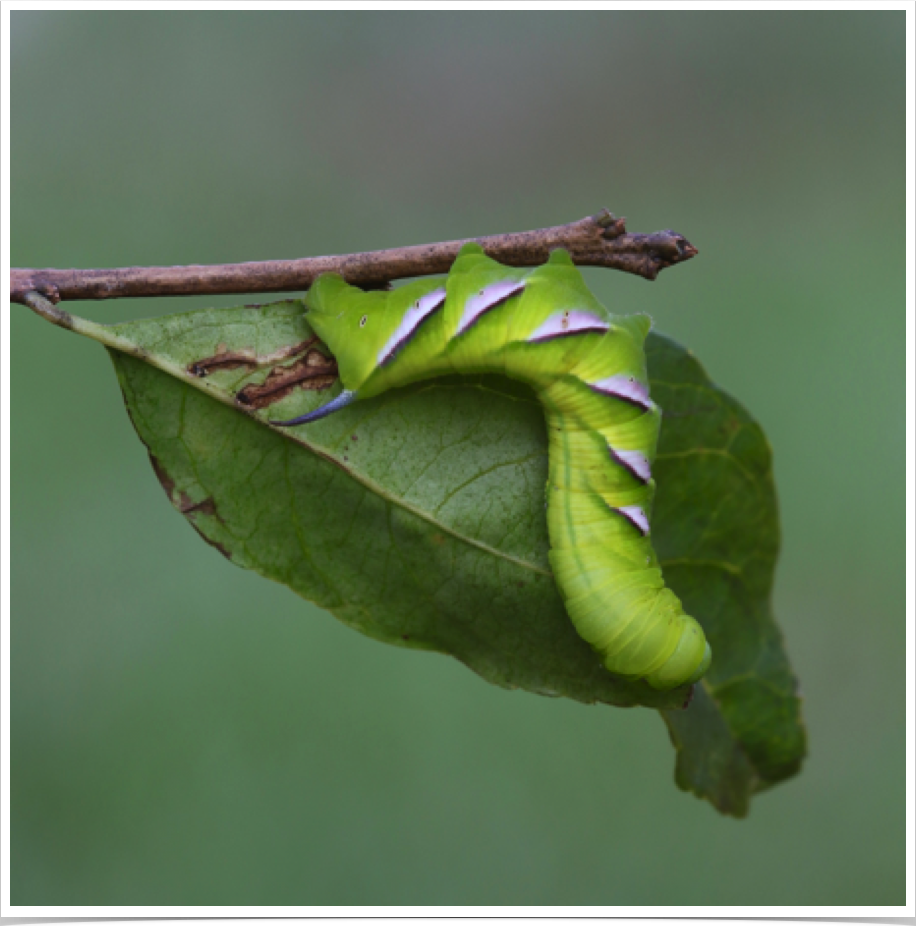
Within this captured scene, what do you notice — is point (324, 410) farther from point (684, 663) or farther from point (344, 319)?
point (684, 663)

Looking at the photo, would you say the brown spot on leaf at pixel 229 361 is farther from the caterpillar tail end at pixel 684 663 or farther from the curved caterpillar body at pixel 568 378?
the caterpillar tail end at pixel 684 663

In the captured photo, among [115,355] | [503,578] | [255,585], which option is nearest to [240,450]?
[115,355]

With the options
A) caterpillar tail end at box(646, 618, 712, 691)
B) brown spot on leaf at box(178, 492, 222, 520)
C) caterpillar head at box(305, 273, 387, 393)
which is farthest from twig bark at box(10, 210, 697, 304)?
caterpillar tail end at box(646, 618, 712, 691)

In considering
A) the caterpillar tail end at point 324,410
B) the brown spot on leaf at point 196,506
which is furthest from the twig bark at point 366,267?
the brown spot on leaf at point 196,506

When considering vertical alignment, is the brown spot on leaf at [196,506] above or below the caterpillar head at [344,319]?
below

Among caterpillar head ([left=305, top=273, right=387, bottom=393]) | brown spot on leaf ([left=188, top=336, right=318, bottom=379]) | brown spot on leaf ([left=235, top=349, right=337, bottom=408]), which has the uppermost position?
caterpillar head ([left=305, top=273, right=387, bottom=393])

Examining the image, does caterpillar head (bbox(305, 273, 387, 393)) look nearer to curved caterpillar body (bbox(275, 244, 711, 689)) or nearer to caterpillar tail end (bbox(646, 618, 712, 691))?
curved caterpillar body (bbox(275, 244, 711, 689))
